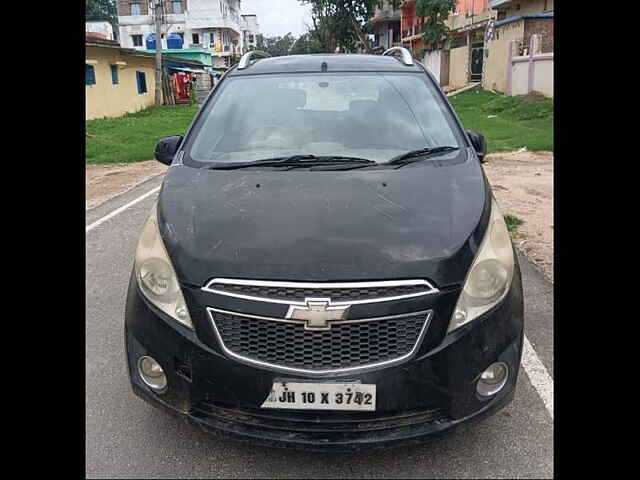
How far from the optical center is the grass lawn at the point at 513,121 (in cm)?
1224

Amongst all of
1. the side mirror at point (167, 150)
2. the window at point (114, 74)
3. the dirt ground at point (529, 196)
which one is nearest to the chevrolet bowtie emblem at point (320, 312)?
the side mirror at point (167, 150)

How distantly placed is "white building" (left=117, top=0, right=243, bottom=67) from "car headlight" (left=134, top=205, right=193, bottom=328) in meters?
63.1

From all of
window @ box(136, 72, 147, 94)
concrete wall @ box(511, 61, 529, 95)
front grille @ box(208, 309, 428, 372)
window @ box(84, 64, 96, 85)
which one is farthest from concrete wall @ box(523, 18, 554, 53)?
front grille @ box(208, 309, 428, 372)

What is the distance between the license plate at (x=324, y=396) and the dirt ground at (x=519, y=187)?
3010 mm

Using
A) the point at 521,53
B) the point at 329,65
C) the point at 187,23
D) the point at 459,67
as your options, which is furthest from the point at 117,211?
the point at 187,23

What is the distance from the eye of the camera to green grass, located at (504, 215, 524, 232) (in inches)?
237

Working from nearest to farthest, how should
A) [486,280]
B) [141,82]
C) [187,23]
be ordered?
[486,280]
[141,82]
[187,23]

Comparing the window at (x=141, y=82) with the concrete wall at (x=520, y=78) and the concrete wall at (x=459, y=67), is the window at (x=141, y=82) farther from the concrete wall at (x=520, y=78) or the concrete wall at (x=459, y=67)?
the concrete wall at (x=459, y=67)

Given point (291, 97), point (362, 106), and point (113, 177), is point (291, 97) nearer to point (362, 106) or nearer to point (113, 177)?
point (362, 106)

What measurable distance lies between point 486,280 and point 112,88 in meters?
23.3

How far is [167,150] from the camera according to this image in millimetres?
3555

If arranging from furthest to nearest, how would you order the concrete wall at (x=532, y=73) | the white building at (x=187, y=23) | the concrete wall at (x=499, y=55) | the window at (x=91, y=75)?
the white building at (x=187, y=23), the concrete wall at (x=499, y=55), the window at (x=91, y=75), the concrete wall at (x=532, y=73)

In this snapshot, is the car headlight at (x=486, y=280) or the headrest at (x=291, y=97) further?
the headrest at (x=291, y=97)
